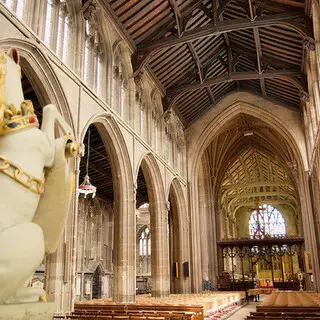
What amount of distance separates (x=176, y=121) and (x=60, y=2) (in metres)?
9.69

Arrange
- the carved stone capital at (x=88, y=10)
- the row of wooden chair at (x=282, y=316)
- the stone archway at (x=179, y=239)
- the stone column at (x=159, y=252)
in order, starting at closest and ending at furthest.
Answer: the row of wooden chair at (x=282, y=316), the carved stone capital at (x=88, y=10), the stone column at (x=159, y=252), the stone archway at (x=179, y=239)

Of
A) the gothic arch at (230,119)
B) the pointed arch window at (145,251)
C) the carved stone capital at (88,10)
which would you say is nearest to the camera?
the carved stone capital at (88,10)

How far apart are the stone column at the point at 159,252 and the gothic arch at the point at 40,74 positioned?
273 inches

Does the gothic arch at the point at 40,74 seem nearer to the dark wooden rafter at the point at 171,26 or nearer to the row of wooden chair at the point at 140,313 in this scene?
the row of wooden chair at the point at 140,313

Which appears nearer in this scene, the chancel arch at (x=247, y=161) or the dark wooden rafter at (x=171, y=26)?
the dark wooden rafter at (x=171, y=26)

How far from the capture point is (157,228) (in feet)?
48.3

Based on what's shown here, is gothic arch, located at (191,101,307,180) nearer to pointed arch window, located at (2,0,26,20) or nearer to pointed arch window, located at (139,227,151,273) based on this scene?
pointed arch window, located at (139,227,151,273)

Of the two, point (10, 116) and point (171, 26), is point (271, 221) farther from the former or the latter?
point (10, 116)

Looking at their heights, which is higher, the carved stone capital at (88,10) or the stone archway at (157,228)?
the carved stone capital at (88,10)

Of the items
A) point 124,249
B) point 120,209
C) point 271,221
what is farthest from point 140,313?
point 271,221

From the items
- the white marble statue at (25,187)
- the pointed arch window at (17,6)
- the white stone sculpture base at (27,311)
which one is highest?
the pointed arch window at (17,6)

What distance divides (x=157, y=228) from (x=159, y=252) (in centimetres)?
91

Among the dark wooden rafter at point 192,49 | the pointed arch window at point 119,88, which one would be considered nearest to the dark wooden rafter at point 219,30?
the dark wooden rafter at point 192,49

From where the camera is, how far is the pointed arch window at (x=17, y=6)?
25.0 ft
